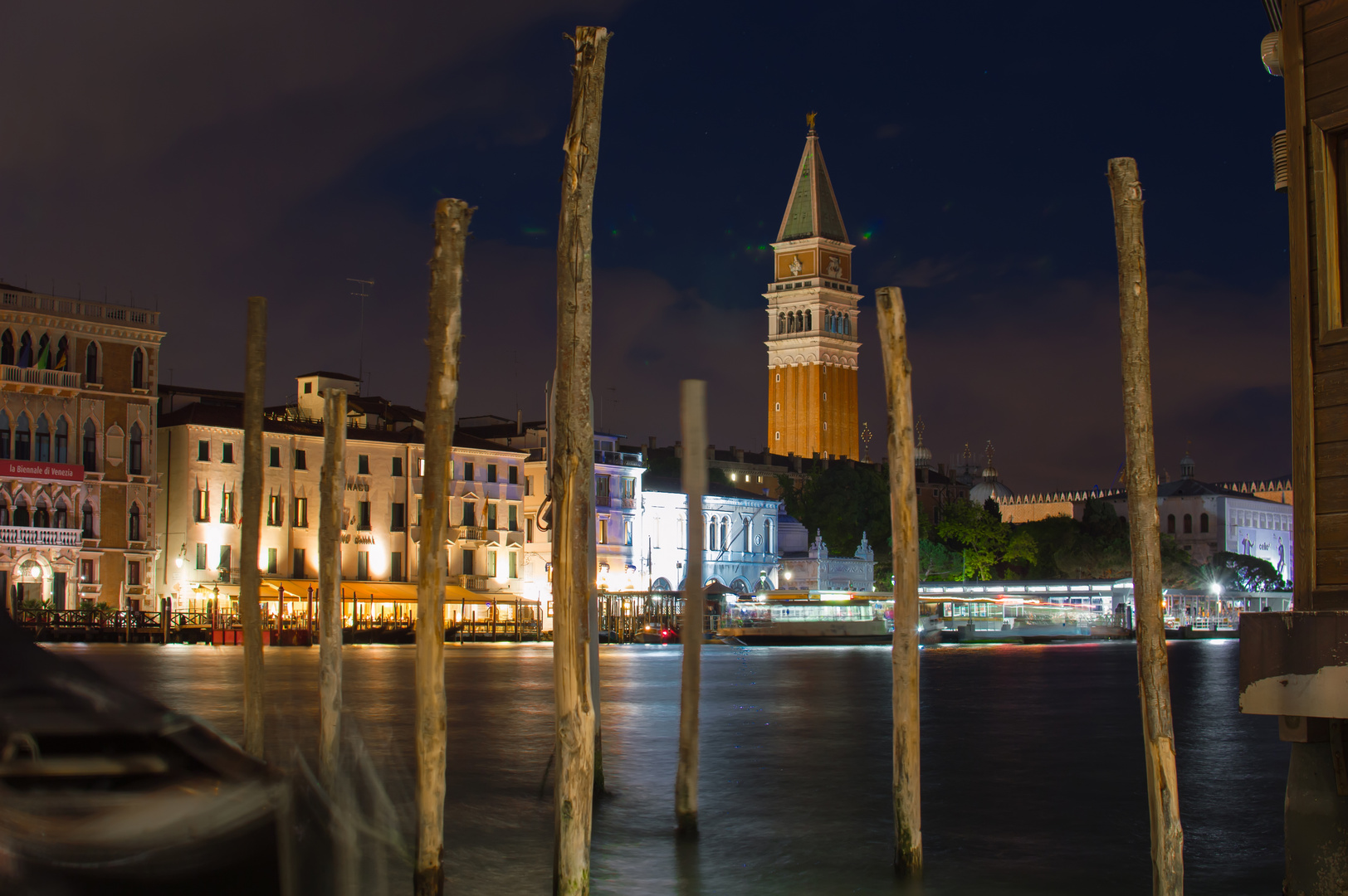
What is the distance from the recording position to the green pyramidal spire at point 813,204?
13450 cm

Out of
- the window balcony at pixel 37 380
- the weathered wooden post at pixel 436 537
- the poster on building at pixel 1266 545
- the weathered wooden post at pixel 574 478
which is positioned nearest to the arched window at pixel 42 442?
the window balcony at pixel 37 380

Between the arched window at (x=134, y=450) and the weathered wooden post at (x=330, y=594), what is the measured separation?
1538 inches

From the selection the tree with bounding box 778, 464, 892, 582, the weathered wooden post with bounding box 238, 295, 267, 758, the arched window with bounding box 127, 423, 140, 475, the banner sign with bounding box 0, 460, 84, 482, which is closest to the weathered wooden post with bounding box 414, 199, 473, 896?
the weathered wooden post with bounding box 238, 295, 267, 758

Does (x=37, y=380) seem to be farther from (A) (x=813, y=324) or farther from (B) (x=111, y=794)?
(A) (x=813, y=324)

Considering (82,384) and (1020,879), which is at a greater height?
(82,384)

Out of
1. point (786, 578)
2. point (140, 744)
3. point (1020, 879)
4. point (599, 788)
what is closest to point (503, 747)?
point (599, 788)

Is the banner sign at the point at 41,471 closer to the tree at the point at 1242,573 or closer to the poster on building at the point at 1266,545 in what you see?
the tree at the point at 1242,573

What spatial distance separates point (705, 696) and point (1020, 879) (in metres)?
19.5

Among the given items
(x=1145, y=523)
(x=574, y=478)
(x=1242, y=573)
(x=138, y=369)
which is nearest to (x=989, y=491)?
(x=1242, y=573)

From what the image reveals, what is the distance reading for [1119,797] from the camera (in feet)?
55.0

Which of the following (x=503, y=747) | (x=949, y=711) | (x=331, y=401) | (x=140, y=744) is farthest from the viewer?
(x=949, y=711)

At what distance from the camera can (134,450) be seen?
5266 cm

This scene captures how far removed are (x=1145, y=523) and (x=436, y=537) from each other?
4.21 m

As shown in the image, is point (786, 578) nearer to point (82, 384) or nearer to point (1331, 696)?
point (82, 384)
